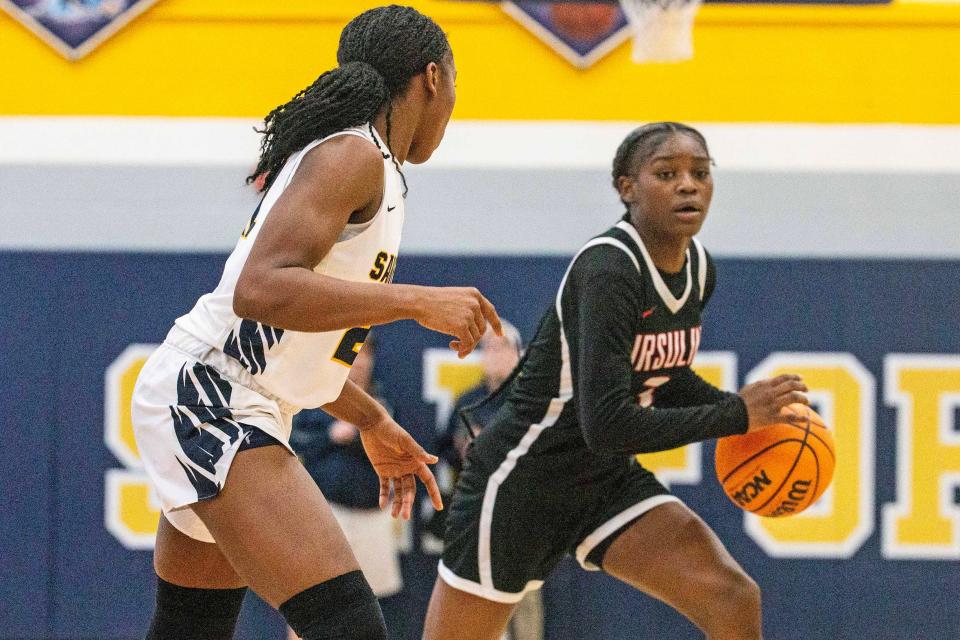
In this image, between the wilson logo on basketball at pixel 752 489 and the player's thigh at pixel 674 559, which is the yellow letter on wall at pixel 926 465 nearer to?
the wilson logo on basketball at pixel 752 489

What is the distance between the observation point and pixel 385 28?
9.47 ft

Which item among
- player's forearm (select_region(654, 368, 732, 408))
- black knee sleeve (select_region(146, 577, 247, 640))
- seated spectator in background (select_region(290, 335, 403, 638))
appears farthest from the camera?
seated spectator in background (select_region(290, 335, 403, 638))

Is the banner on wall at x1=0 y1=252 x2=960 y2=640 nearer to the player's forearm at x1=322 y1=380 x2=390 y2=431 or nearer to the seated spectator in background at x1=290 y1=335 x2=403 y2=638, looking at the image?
the seated spectator in background at x1=290 y1=335 x2=403 y2=638

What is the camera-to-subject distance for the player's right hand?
8.18 feet

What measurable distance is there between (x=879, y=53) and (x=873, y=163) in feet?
1.87

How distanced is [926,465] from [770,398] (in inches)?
129

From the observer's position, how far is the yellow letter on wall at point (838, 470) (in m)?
6.46

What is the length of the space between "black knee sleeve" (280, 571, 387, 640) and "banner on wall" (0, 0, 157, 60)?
4702 millimetres

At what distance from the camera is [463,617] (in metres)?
3.70

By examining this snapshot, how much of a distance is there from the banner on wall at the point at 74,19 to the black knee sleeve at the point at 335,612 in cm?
470

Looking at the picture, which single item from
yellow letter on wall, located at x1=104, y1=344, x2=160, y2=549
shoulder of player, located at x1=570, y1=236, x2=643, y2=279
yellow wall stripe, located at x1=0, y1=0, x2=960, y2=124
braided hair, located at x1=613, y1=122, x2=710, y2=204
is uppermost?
yellow wall stripe, located at x1=0, y1=0, x2=960, y2=124

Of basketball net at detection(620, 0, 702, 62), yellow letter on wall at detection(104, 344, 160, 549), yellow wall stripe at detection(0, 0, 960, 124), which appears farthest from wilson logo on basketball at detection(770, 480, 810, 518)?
yellow letter on wall at detection(104, 344, 160, 549)

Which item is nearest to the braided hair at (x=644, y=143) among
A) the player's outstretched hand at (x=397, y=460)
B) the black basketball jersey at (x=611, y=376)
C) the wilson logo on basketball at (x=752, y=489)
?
the black basketball jersey at (x=611, y=376)

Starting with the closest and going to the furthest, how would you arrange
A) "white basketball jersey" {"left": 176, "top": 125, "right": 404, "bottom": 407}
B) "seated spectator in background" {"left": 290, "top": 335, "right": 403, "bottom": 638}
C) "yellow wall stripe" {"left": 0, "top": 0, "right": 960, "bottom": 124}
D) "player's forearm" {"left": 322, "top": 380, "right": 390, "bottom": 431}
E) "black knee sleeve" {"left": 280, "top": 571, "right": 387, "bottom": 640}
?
"black knee sleeve" {"left": 280, "top": 571, "right": 387, "bottom": 640} → "white basketball jersey" {"left": 176, "top": 125, "right": 404, "bottom": 407} → "player's forearm" {"left": 322, "top": 380, "right": 390, "bottom": 431} → "seated spectator in background" {"left": 290, "top": 335, "right": 403, "bottom": 638} → "yellow wall stripe" {"left": 0, "top": 0, "right": 960, "bottom": 124}
